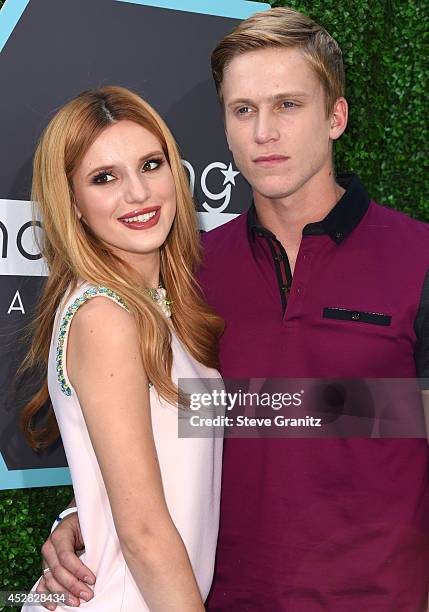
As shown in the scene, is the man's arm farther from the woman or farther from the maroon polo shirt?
the maroon polo shirt

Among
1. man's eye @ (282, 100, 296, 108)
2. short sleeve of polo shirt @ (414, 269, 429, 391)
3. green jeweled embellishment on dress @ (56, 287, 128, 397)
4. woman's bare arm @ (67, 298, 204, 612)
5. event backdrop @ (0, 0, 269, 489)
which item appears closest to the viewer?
woman's bare arm @ (67, 298, 204, 612)

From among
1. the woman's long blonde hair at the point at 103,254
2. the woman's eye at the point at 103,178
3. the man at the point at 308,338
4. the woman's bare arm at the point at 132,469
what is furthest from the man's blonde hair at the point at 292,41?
the woman's bare arm at the point at 132,469

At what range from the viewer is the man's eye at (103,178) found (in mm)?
2176

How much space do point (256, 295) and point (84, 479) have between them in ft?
2.17

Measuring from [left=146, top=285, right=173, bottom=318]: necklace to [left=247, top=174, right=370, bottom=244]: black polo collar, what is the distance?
12.4 inches

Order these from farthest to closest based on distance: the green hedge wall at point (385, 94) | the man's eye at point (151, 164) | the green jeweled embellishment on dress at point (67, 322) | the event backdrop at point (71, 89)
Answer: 1. the green hedge wall at point (385, 94)
2. the event backdrop at point (71, 89)
3. the man's eye at point (151, 164)
4. the green jeweled embellishment on dress at point (67, 322)

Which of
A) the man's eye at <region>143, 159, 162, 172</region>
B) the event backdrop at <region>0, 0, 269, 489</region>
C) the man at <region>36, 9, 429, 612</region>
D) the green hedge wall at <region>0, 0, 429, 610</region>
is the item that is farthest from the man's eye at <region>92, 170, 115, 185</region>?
the green hedge wall at <region>0, 0, 429, 610</region>

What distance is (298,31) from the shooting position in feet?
7.86

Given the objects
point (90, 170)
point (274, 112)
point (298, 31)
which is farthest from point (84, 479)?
point (298, 31)

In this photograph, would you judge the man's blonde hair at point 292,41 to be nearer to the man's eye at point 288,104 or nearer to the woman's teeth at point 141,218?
the man's eye at point 288,104

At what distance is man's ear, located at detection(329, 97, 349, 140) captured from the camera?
2.47 meters

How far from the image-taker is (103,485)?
6.72ft

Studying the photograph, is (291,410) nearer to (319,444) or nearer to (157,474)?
(319,444)

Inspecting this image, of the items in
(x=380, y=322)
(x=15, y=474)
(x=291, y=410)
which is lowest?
(x=15, y=474)
